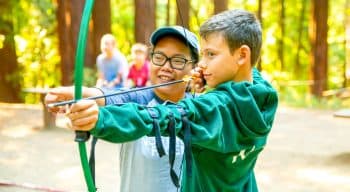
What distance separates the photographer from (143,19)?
438 inches

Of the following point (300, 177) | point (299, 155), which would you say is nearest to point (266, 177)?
point (300, 177)

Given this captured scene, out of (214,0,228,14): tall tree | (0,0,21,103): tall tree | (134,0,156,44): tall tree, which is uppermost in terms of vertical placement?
(214,0,228,14): tall tree

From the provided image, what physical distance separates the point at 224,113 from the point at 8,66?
13997mm

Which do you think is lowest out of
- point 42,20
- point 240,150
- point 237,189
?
point 237,189

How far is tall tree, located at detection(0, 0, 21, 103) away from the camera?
13898 mm

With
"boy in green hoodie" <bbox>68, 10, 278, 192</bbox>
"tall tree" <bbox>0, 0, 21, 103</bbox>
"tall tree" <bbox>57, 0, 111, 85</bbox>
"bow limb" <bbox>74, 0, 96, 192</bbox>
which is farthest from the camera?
"tall tree" <bbox>0, 0, 21, 103</bbox>

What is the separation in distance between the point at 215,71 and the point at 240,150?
0.24 meters

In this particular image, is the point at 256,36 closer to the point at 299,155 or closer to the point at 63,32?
the point at 299,155

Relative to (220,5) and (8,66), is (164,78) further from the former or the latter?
(8,66)

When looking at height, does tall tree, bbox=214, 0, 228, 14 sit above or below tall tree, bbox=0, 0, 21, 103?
above

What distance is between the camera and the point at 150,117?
1.27m

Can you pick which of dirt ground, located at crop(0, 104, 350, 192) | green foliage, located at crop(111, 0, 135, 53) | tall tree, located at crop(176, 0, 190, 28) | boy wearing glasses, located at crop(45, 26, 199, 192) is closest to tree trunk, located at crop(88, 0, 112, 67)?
tall tree, located at crop(176, 0, 190, 28)

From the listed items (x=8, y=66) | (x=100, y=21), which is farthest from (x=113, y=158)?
(x=8, y=66)

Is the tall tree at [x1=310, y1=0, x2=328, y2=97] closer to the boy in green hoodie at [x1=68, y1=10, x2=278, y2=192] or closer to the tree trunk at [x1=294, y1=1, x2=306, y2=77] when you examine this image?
the tree trunk at [x1=294, y1=1, x2=306, y2=77]
